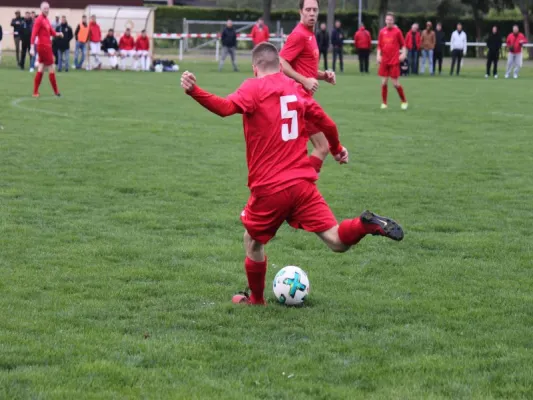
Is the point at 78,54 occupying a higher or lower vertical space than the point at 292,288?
lower

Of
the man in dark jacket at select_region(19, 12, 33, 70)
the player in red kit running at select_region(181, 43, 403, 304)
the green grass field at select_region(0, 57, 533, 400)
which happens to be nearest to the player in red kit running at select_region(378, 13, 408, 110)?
the green grass field at select_region(0, 57, 533, 400)

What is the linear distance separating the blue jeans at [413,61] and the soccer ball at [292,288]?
103 ft

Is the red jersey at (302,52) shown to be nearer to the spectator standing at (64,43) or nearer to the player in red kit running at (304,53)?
the player in red kit running at (304,53)

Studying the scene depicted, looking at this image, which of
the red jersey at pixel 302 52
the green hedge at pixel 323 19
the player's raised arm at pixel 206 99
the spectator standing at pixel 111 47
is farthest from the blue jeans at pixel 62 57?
the player's raised arm at pixel 206 99

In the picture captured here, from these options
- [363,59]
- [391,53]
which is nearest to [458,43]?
[363,59]

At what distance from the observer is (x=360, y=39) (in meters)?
36.5

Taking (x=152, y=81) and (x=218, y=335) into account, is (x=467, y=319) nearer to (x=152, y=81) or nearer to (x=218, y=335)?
(x=218, y=335)

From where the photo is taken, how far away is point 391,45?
2091cm

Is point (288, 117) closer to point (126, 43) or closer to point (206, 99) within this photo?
point (206, 99)

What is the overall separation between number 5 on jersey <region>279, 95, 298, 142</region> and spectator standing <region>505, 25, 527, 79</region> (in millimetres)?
30643

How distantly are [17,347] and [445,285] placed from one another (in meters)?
3.20

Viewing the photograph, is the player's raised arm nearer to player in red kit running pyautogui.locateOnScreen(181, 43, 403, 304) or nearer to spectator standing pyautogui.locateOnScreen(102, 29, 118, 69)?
player in red kit running pyautogui.locateOnScreen(181, 43, 403, 304)

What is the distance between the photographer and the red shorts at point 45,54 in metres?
21.1

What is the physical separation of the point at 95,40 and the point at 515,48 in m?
16.6
